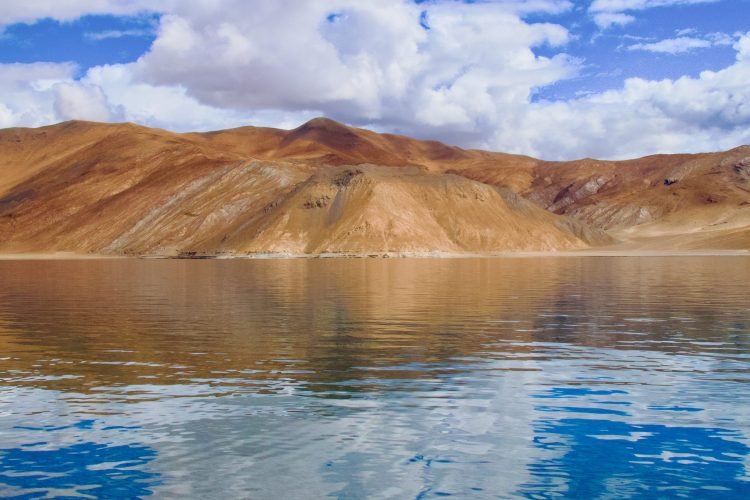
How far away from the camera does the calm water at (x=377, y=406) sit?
10242mm

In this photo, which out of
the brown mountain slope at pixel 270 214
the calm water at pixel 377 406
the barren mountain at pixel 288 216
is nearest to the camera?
the calm water at pixel 377 406

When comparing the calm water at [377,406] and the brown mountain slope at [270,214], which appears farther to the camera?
the brown mountain slope at [270,214]

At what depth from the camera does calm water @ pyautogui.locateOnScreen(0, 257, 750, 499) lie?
10242 mm

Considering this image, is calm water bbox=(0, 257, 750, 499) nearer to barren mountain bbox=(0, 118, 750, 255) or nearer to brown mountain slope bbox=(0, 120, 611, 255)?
barren mountain bbox=(0, 118, 750, 255)

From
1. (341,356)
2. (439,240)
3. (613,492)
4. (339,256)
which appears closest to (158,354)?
(341,356)

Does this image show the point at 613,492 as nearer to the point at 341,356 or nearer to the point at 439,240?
the point at 341,356

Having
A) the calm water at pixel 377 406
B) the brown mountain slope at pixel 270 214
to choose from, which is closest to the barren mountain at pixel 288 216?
the brown mountain slope at pixel 270 214

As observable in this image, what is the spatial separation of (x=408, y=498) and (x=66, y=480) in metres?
4.51

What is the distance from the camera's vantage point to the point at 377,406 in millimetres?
14008

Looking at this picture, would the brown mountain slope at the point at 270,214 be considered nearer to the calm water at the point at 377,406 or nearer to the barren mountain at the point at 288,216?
the barren mountain at the point at 288,216

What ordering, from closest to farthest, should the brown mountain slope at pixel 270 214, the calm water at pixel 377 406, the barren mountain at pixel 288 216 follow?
1. the calm water at pixel 377 406
2. the brown mountain slope at pixel 270 214
3. the barren mountain at pixel 288 216

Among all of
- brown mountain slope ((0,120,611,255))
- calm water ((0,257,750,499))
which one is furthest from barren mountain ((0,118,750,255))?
calm water ((0,257,750,499))

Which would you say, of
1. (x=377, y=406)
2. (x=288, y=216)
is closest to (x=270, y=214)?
(x=288, y=216)

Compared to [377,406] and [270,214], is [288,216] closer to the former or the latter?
[270,214]
